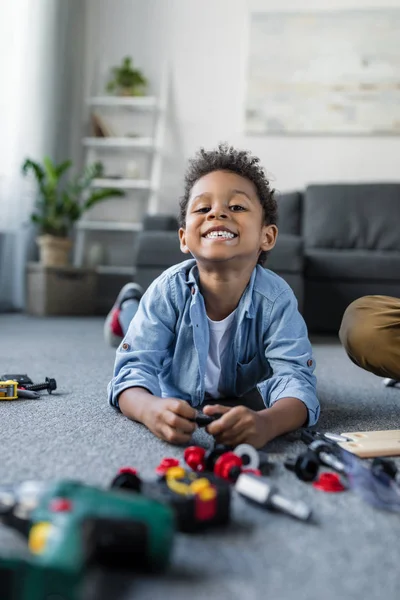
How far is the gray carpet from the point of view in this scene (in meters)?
0.49

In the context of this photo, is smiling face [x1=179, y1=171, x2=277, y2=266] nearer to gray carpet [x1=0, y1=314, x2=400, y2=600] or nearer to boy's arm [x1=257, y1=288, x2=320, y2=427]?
boy's arm [x1=257, y1=288, x2=320, y2=427]

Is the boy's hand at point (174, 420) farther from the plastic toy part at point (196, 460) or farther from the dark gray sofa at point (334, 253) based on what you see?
the dark gray sofa at point (334, 253)

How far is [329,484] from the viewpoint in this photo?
2.36 ft

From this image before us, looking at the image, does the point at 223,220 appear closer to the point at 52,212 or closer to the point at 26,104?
the point at 52,212

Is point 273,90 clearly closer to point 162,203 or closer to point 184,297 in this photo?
point 162,203

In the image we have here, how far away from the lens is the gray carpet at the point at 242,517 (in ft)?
1.62

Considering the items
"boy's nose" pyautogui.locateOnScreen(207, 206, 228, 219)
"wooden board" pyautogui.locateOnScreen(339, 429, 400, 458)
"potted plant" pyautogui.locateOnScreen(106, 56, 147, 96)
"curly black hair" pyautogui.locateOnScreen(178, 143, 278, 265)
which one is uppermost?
"potted plant" pyautogui.locateOnScreen(106, 56, 147, 96)

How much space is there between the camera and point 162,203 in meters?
3.76

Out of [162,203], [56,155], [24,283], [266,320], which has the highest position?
[56,155]

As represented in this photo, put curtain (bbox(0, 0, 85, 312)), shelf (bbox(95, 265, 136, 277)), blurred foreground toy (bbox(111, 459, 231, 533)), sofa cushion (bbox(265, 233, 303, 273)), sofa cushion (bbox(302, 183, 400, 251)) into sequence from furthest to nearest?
shelf (bbox(95, 265, 136, 277)), curtain (bbox(0, 0, 85, 312)), sofa cushion (bbox(302, 183, 400, 251)), sofa cushion (bbox(265, 233, 303, 273)), blurred foreground toy (bbox(111, 459, 231, 533))

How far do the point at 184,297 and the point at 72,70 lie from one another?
3052mm

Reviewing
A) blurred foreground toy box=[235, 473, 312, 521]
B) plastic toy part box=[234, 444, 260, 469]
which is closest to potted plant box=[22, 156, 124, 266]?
plastic toy part box=[234, 444, 260, 469]

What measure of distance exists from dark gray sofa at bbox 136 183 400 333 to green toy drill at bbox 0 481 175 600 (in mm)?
2000

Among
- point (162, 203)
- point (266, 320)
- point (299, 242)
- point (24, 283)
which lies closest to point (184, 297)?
point (266, 320)
